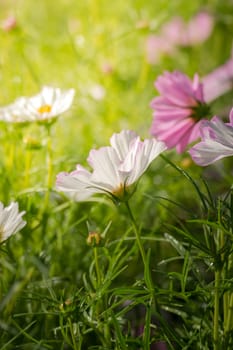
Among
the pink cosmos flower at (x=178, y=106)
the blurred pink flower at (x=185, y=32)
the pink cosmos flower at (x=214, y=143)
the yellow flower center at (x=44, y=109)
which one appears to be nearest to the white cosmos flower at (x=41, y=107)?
the yellow flower center at (x=44, y=109)

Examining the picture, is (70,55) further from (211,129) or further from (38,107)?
(211,129)

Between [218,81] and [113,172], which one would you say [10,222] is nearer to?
[113,172]

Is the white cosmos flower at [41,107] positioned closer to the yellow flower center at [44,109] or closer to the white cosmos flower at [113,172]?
the yellow flower center at [44,109]

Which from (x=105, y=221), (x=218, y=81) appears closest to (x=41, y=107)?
(x=105, y=221)

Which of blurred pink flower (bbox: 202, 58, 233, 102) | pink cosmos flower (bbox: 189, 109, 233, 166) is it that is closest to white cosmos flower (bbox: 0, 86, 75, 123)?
pink cosmos flower (bbox: 189, 109, 233, 166)

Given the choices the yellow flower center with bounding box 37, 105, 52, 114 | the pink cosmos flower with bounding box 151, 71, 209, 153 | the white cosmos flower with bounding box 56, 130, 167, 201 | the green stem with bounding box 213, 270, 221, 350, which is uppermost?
the yellow flower center with bounding box 37, 105, 52, 114

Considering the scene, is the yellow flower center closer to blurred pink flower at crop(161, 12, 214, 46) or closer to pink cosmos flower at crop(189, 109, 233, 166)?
pink cosmos flower at crop(189, 109, 233, 166)
